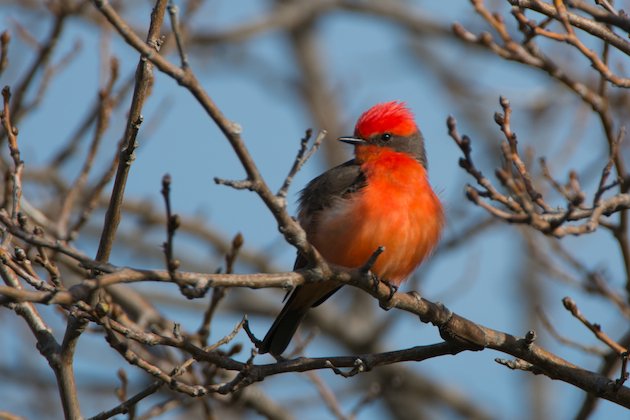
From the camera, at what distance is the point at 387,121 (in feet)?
22.4

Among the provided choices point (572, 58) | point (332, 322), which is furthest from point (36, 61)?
point (572, 58)

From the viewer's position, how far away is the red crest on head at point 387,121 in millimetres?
6770

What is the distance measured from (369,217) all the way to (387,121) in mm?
1439

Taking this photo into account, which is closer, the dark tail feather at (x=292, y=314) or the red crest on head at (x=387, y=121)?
the dark tail feather at (x=292, y=314)

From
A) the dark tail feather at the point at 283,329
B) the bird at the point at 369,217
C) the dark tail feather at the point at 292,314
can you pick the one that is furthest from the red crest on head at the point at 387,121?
the dark tail feather at the point at 283,329

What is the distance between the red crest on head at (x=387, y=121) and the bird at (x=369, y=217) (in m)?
0.01

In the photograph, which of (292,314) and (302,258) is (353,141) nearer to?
(302,258)

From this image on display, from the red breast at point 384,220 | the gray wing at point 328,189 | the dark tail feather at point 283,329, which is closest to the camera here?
the red breast at point 384,220

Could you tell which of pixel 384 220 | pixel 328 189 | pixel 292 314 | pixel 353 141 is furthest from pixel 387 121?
pixel 292 314

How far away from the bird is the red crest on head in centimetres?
1

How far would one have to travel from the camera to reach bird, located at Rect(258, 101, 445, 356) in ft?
18.3

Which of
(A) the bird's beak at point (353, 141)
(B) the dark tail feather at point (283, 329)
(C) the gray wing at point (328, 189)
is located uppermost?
(A) the bird's beak at point (353, 141)

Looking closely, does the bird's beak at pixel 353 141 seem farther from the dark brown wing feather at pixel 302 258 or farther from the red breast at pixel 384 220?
the dark brown wing feather at pixel 302 258

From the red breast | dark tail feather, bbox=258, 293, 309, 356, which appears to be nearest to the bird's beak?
the red breast
